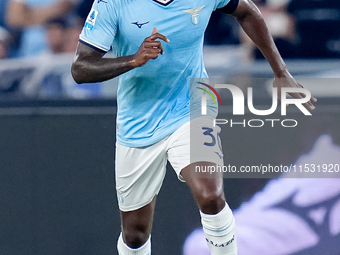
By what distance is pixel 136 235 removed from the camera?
7.48 feet

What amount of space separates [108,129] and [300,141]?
1059 mm

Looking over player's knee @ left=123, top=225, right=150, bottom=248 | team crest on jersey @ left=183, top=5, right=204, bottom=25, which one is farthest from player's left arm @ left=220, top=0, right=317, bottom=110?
player's knee @ left=123, top=225, right=150, bottom=248

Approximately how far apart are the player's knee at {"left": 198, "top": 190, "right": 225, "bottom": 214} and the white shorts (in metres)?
0.14

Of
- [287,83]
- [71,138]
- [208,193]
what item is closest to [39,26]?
[71,138]

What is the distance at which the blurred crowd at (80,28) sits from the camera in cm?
289

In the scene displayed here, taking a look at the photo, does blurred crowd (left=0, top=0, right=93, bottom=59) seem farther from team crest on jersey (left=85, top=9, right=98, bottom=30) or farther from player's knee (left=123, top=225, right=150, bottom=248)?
player's knee (left=123, top=225, right=150, bottom=248)

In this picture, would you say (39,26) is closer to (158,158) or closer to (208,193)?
(158,158)

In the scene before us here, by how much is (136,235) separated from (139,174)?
1.02 ft

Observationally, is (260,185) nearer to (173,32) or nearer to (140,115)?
(140,115)

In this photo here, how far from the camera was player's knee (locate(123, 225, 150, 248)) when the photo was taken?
227cm

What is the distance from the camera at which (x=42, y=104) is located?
2.83 m

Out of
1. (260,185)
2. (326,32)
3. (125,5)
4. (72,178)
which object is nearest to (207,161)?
(125,5)

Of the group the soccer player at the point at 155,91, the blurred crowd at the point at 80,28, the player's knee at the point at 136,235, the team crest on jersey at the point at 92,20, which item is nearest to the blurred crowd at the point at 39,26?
the blurred crowd at the point at 80,28

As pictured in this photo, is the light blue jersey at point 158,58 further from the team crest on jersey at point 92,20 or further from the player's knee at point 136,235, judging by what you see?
the player's knee at point 136,235
